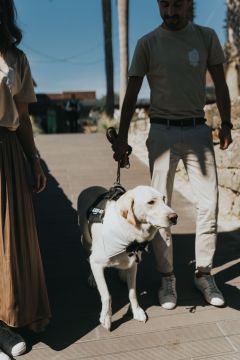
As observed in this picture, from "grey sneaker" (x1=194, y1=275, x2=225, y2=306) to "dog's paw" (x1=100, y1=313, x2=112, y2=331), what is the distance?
2.80ft

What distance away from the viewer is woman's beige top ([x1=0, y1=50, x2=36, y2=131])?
2.50m

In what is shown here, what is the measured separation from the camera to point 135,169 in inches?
365

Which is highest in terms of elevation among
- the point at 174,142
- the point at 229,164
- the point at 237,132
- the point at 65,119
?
the point at 174,142

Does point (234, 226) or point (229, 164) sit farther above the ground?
point (229, 164)

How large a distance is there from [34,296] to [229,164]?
415cm

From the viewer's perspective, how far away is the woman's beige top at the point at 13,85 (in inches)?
98.3

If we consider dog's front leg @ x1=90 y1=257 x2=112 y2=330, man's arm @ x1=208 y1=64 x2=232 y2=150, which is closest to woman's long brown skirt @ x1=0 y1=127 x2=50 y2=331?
dog's front leg @ x1=90 y1=257 x2=112 y2=330

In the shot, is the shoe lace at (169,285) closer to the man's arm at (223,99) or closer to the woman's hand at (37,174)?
the man's arm at (223,99)

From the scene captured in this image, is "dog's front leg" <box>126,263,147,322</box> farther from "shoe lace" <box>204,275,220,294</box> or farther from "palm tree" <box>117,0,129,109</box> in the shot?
"palm tree" <box>117,0,129,109</box>

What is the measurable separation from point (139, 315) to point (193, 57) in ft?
6.51

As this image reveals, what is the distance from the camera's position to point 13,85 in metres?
2.55

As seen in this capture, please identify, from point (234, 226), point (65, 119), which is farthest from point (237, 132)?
point (65, 119)

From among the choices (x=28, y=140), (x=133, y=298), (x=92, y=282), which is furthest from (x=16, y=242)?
(x=92, y=282)

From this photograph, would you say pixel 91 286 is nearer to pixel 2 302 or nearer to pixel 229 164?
pixel 2 302
